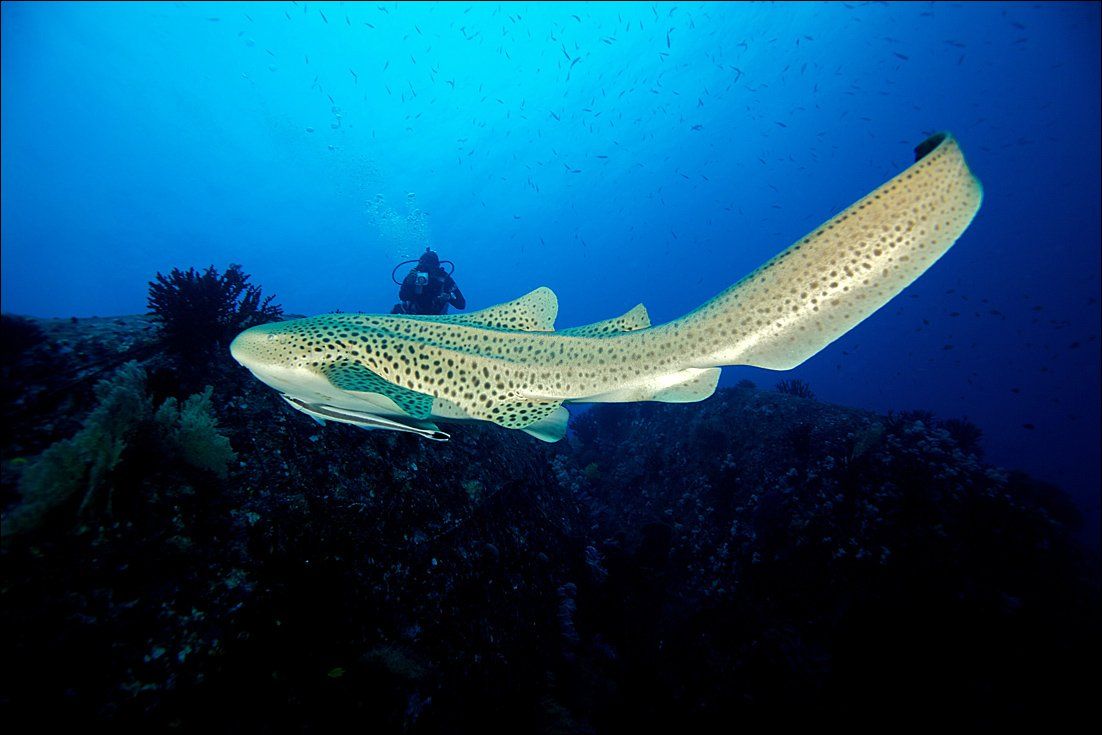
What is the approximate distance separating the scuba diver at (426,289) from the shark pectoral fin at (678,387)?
922cm

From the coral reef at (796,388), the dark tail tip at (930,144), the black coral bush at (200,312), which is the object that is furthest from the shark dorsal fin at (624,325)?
the coral reef at (796,388)

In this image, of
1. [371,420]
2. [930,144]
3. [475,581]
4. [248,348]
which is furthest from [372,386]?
[930,144]

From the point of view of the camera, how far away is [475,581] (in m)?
3.57

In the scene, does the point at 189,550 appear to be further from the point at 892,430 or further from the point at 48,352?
the point at 892,430

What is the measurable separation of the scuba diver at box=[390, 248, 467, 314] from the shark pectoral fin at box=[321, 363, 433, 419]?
353 inches

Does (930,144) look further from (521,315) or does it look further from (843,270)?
(521,315)

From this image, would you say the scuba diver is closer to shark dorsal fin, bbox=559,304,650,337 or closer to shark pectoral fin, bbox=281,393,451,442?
shark dorsal fin, bbox=559,304,650,337

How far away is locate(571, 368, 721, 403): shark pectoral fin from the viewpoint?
3059 mm

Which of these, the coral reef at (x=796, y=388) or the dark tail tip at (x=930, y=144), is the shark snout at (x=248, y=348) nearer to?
the dark tail tip at (x=930, y=144)

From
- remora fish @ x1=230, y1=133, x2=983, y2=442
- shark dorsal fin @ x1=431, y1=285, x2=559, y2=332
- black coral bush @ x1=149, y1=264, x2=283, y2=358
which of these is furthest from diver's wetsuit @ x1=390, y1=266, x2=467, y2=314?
remora fish @ x1=230, y1=133, x2=983, y2=442

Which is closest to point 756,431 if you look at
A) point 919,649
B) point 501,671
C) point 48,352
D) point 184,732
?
point 919,649

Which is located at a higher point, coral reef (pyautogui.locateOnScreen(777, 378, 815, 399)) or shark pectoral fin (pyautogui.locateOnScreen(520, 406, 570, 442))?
coral reef (pyautogui.locateOnScreen(777, 378, 815, 399))

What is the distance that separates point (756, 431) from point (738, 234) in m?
134

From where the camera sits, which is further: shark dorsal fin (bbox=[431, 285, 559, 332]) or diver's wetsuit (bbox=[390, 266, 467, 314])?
diver's wetsuit (bbox=[390, 266, 467, 314])
